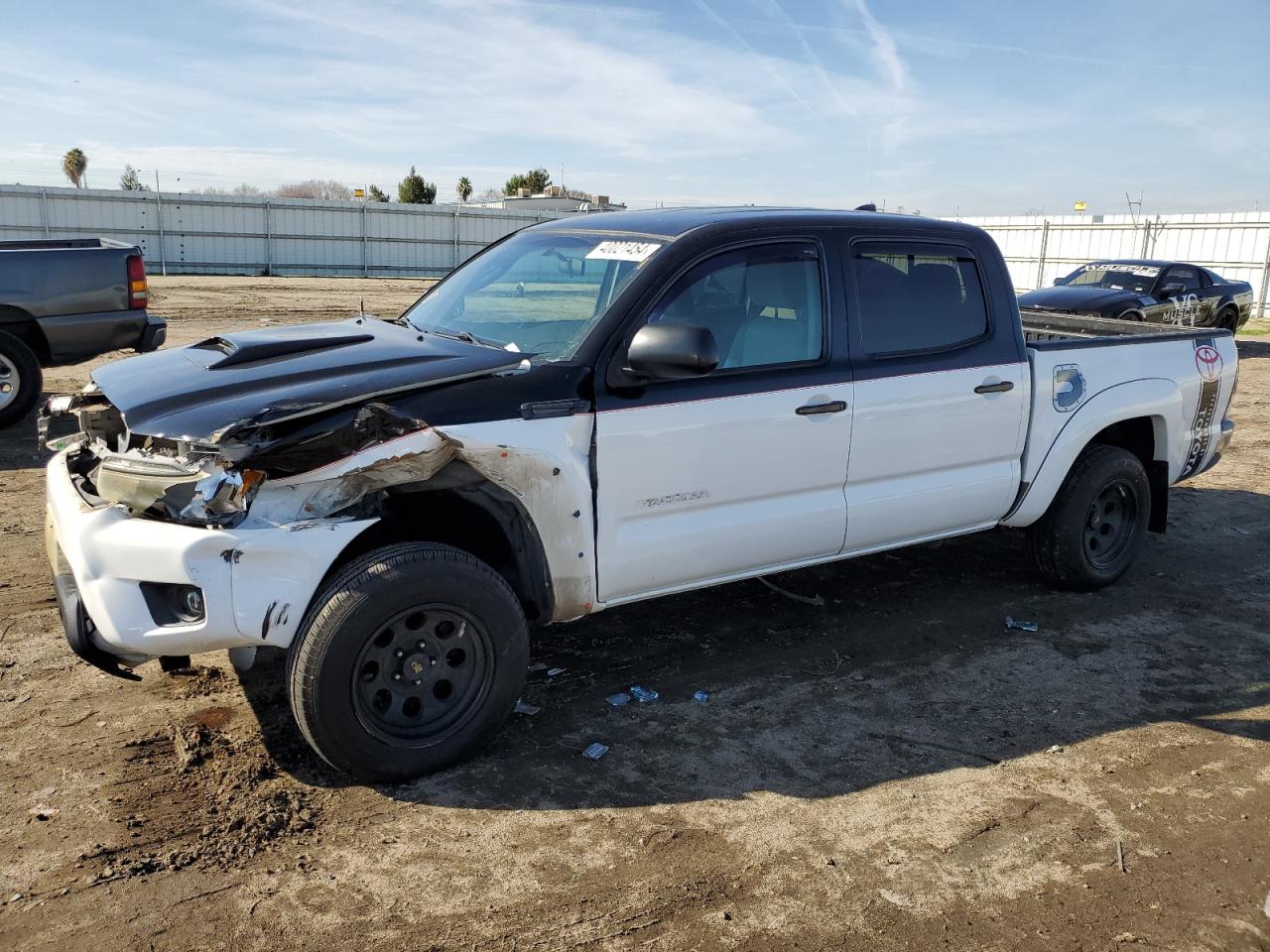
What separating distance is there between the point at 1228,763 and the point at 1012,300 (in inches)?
91.8

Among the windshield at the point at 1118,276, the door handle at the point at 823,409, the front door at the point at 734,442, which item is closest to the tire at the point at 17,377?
the front door at the point at 734,442

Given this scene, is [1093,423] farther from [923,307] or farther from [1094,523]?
[923,307]

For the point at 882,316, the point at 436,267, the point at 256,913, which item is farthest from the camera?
the point at 436,267

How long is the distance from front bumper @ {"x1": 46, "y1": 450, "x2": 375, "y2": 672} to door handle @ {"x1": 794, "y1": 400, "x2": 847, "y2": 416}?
1.91m

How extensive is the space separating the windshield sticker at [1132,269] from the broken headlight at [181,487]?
15.5 metres

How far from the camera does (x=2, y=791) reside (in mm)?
3414

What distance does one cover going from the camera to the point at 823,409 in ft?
14.3

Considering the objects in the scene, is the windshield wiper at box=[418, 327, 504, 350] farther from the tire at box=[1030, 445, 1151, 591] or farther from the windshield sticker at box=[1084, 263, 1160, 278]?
the windshield sticker at box=[1084, 263, 1160, 278]

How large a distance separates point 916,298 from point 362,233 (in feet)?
104

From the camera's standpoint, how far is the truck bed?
5639mm

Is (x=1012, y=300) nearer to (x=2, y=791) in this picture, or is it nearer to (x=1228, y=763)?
(x=1228, y=763)

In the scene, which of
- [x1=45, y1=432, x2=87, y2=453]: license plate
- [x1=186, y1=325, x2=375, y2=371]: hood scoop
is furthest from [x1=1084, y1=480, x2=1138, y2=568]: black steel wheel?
[x1=45, y1=432, x2=87, y2=453]: license plate

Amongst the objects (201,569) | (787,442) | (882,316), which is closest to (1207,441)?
(882,316)

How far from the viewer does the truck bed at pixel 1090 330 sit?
18.5 feet
